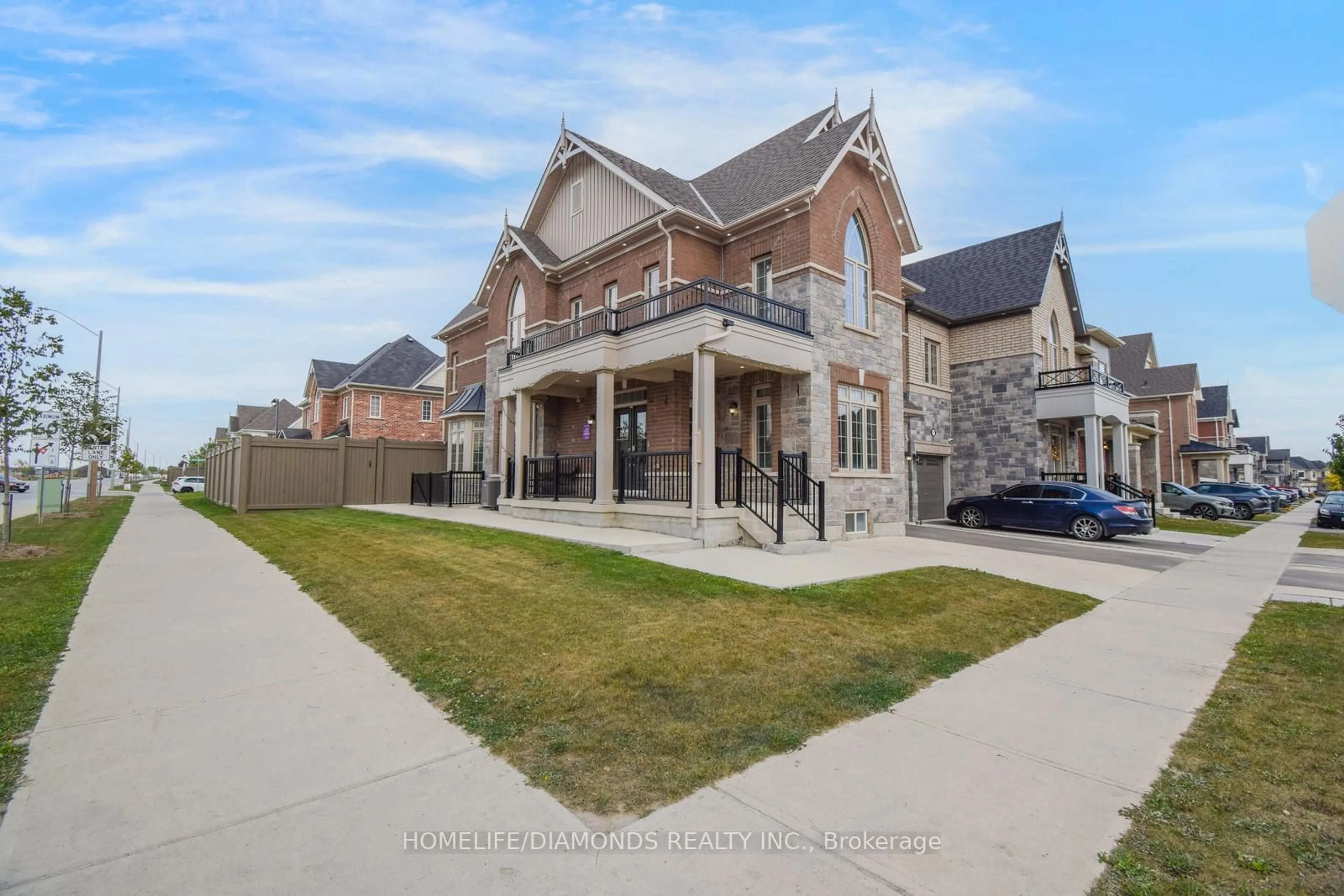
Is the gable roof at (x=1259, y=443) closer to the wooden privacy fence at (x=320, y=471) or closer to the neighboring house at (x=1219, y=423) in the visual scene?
the neighboring house at (x=1219, y=423)

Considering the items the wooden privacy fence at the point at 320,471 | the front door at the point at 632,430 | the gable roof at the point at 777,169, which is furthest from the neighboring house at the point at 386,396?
the gable roof at the point at 777,169

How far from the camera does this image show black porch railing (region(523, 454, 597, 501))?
596 inches

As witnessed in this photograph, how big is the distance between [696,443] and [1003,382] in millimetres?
15135

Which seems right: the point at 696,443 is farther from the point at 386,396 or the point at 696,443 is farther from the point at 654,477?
the point at 386,396

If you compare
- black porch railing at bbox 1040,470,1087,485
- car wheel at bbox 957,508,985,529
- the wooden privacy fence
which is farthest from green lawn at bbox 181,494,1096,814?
black porch railing at bbox 1040,470,1087,485

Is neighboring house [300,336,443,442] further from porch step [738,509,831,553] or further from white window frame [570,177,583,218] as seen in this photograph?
porch step [738,509,831,553]

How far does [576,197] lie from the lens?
18359 mm

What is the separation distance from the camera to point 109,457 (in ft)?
88.3

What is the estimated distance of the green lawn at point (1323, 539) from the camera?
15.2 m

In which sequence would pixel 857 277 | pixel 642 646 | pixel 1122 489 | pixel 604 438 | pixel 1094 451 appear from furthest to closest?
pixel 1122 489 → pixel 1094 451 → pixel 857 277 → pixel 604 438 → pixel 642 646

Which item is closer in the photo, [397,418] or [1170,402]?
[397,418]

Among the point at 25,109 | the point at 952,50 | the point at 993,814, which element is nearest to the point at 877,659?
the point at 993,814

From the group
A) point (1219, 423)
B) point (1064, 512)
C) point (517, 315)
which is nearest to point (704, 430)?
point (1064, 512)

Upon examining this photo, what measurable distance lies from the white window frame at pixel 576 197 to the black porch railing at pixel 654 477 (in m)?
8.78
